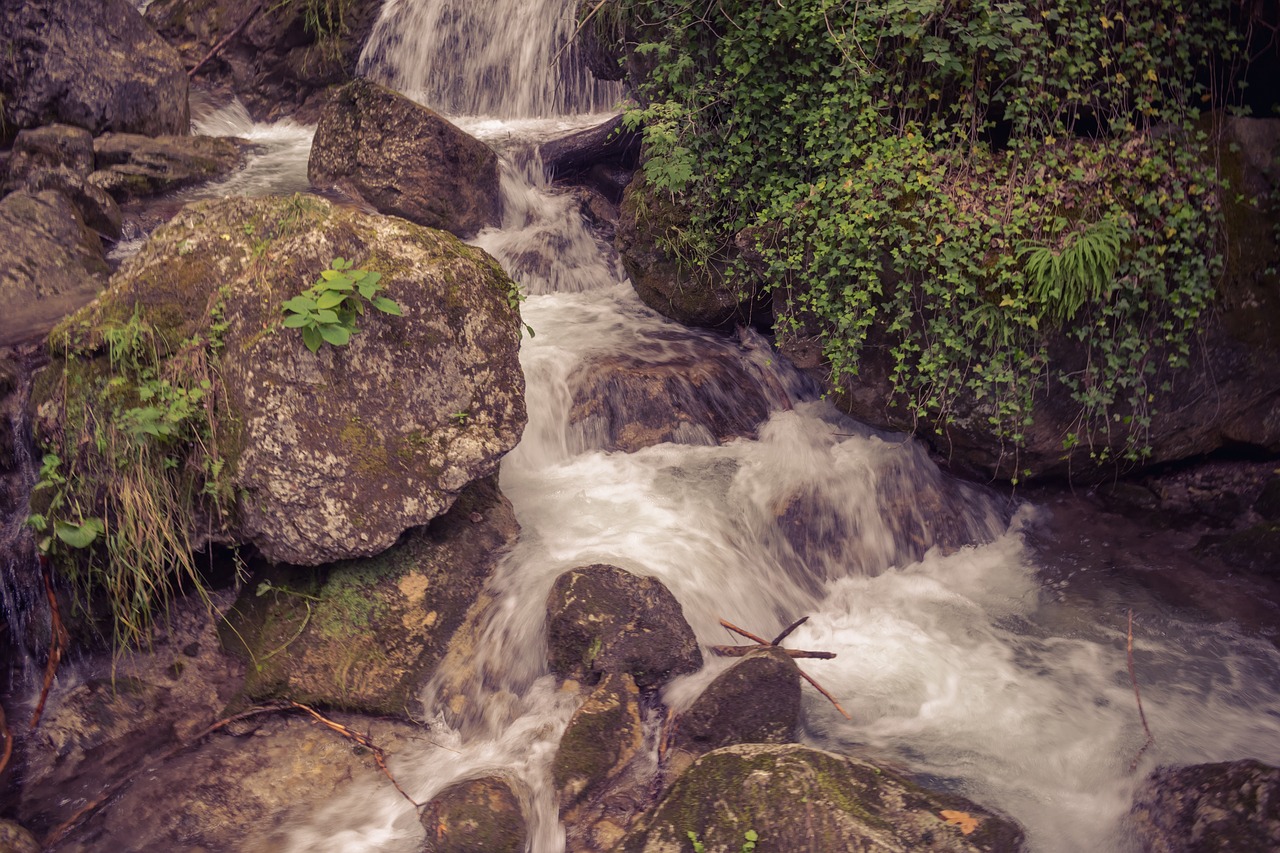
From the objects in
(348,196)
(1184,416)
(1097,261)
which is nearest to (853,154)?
(1097,261)

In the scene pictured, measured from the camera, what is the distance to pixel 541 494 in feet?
18.7

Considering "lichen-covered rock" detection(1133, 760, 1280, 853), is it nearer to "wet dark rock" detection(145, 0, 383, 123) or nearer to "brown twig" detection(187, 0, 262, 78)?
"wet dark rock" detection(145, 0, 383, 123)

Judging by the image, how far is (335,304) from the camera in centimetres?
424

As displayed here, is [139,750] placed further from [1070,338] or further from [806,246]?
[1070,338]

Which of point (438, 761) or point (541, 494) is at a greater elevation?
point (541, 494)

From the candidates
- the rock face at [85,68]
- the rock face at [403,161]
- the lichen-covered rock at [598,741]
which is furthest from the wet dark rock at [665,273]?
the rock face at [85,68]

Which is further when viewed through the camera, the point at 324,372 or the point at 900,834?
the point at 324,372

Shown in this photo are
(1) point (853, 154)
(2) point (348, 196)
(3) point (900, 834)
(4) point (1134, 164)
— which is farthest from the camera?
(2) point (348, 196)

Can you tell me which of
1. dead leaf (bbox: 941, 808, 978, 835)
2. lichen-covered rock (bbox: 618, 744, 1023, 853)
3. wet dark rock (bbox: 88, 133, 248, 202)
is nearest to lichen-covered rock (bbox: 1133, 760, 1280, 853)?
lichen-covered rock (bbox: 618, 744, 1023, 853)

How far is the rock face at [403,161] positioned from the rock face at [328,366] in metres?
3.05

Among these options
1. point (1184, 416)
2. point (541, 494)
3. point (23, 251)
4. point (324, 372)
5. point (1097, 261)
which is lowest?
point (541, 494)

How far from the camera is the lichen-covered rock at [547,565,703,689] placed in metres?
4.22

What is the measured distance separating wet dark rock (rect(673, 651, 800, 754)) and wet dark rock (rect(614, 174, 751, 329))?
3.11 metres

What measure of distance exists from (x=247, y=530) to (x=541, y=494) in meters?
2.00
